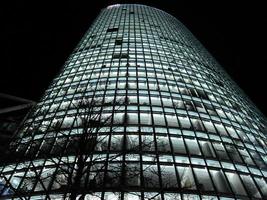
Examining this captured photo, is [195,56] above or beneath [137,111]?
above

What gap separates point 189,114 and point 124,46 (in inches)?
754

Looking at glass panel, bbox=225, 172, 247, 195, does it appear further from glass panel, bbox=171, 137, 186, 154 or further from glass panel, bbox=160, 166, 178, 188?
glass panel, bbox=160, 166, 178, 188

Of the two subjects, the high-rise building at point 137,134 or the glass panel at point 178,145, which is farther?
the glass panel at point 178,145

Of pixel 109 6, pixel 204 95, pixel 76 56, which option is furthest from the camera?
pixel 109 6

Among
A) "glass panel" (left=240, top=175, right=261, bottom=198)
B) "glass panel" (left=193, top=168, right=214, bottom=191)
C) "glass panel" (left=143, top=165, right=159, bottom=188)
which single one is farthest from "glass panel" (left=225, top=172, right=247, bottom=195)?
"glass panel" (left=143, top=165, right=159, bottom=188)

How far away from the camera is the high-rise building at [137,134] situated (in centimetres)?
1567

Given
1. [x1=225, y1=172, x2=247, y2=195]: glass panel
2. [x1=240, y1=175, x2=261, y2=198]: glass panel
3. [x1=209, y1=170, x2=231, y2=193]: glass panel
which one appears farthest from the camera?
[x1=240, y1=175, x2=261, y2=198]: glass panel

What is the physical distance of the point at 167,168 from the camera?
1966 cm

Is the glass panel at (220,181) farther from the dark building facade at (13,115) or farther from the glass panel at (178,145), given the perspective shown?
the dark building facade at (13,115)

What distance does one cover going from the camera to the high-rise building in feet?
51.4

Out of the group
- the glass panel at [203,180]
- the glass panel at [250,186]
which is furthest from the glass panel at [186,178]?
the glass panel at [250,186]

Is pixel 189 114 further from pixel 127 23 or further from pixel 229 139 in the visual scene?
pixel 127 23

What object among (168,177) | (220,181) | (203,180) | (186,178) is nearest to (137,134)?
(168,177)

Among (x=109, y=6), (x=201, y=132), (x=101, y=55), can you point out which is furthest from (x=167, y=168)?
(x=109, y=6)
